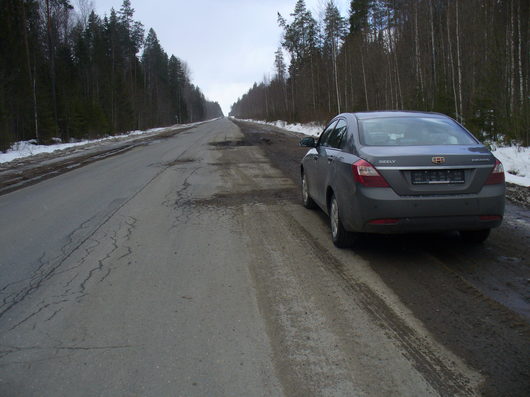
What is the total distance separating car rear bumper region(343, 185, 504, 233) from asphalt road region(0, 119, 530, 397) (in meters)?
0.47

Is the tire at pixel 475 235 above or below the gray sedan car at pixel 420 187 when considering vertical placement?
below

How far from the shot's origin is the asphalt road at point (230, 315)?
8.76 ft

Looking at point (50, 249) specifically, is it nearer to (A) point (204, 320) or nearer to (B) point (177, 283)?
(B) point (177, 283)

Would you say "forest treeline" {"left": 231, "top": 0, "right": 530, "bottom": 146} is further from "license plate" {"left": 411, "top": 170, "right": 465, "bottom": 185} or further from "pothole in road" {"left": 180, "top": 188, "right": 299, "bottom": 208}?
"license plate" {"left": 411, "top": 170, "right": 465, "bottom": 185}

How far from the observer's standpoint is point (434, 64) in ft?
76.1

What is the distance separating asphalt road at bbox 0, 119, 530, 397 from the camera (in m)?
2.67

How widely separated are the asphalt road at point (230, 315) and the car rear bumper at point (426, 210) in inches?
18.6

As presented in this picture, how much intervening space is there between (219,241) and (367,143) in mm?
2280

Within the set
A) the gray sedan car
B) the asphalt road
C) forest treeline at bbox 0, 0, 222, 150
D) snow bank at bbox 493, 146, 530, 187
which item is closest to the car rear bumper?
the gray sedan car

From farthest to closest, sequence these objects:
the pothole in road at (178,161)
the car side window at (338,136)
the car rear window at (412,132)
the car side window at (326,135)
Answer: the pothole in road at (178,161) < the car side window at (326,135) < the car side window at (338,136) < the car rear window at (412,132)

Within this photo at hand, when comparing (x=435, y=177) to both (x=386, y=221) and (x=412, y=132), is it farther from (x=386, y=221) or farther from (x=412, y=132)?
(x=412, y=132)

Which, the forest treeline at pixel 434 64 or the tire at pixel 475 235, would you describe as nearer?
the tire at pixel 475 235

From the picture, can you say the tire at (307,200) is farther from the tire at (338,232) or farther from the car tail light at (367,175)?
the car tail light at (367,175)

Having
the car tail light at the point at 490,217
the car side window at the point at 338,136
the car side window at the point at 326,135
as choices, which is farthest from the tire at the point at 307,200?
the car tail light at the point at 490,217
